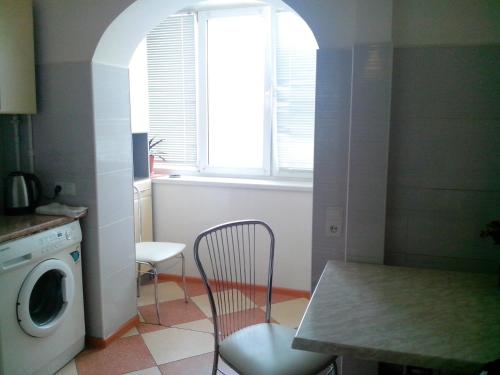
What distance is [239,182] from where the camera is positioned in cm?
360

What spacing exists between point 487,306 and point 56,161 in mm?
2323

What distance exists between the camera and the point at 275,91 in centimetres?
360

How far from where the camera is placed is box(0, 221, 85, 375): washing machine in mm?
2074

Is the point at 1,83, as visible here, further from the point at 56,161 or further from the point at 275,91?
the point at 275,91

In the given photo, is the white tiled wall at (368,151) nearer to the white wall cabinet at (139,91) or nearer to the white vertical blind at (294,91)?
the white vertical blind at (294,91)

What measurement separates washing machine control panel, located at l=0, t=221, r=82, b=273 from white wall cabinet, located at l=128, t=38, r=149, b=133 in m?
1.21

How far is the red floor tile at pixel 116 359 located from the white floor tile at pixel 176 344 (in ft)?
0.18

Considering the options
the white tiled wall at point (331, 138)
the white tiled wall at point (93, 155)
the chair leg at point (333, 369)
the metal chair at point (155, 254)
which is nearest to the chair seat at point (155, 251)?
the metal chair at point (155, 254)

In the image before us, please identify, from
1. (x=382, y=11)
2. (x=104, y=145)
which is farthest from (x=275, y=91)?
(x=382, y=11)

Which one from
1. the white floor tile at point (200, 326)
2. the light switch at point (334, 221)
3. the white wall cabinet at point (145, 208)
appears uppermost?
the light switch at point (334, 221)

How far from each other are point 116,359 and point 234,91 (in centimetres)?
225

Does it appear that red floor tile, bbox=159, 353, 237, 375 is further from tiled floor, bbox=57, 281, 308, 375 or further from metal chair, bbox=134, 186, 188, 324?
metal chair, bbox=134, 186, 188, 324

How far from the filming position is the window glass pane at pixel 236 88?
3637 millimetres

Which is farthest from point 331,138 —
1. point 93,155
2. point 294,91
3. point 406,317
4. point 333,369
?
point 294,91
